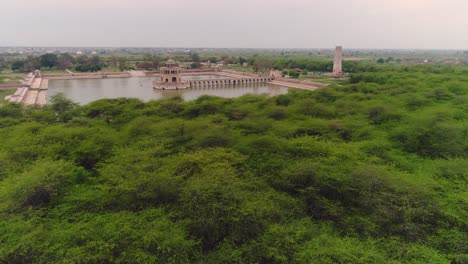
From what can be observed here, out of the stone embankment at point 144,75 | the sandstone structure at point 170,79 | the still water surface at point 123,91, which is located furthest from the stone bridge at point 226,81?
the sandstone structure at point 170,79

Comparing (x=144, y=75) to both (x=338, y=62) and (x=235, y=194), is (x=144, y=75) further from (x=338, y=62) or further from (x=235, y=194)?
(x=235, y=194)

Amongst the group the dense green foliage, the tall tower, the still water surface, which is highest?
the tall tower

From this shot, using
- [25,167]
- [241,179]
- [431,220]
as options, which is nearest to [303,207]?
[241,179]

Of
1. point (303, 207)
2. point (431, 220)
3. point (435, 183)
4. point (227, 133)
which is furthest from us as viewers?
point (227, 133)

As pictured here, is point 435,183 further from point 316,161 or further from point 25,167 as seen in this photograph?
point 25,167

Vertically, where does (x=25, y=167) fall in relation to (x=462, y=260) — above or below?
above

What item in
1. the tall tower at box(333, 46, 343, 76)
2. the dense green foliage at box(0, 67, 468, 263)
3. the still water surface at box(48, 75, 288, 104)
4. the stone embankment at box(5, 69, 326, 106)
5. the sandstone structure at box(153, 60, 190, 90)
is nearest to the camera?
the dense green foliage at box(0, 67, 468, 263)

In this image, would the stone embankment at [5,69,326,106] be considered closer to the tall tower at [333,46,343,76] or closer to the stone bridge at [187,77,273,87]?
the stone bridge at [187,77,273,87]

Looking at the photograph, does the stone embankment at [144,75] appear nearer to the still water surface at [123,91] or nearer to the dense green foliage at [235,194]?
the still water surface at [123,91]

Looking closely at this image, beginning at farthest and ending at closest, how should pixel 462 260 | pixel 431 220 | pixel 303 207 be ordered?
pixel 303 207, pixel 431 220, pixel 462 260

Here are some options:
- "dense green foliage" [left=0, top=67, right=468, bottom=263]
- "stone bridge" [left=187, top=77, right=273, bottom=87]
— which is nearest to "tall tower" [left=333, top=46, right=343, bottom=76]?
"stone bridge" [left=187, top=77, right=273, bottom=87]
